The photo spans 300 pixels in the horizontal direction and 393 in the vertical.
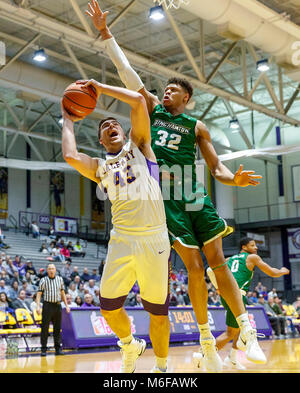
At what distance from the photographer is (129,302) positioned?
52.4ft

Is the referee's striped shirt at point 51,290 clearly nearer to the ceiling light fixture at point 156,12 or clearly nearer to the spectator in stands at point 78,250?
the ceiling light fixture at point 156,12

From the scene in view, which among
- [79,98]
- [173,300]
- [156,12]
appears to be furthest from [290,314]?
[79,98]

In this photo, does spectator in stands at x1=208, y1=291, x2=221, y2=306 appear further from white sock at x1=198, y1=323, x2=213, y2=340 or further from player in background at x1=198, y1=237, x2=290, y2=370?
white sock at x1=198, y1=323, x2=213, y2=340

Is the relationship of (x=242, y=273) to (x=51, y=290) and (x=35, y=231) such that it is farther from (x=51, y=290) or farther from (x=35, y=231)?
(x=35, y=231)

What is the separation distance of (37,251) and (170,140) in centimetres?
1935

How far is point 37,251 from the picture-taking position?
76.3ft

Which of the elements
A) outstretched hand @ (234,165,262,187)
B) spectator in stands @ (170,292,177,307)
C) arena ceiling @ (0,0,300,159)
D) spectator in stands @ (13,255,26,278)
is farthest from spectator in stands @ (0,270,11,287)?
outstretched hand @ (234,165,262,187)

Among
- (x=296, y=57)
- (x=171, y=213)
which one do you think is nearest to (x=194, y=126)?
(x=171, y=213)

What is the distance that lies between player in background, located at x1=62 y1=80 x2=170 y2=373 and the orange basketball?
0.19ft

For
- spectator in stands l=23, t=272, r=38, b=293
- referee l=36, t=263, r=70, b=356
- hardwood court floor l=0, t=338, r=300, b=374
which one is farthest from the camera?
spectator in stands l=23, t=272, r=38, b=293

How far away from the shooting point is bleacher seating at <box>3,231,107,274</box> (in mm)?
21995

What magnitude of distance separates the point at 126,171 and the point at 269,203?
81.4 ft

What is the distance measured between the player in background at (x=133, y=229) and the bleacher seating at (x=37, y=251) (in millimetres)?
17390

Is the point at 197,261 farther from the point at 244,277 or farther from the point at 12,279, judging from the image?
the point at 12,279
